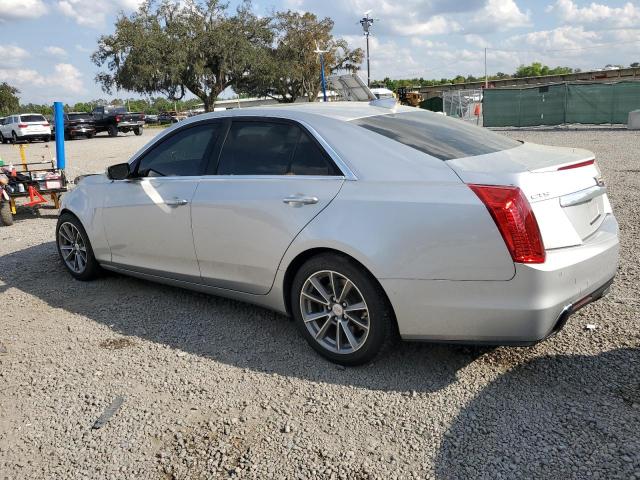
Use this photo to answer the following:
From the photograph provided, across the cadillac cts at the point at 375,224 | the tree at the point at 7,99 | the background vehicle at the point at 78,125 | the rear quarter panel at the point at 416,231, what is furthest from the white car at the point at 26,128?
the tree at the point at 7,99

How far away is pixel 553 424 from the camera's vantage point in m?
2.94

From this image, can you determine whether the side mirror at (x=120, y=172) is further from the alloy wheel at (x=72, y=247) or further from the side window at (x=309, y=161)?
the side window at (x=309, y=161)

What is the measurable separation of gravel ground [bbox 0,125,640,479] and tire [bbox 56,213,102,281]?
0.73 meters

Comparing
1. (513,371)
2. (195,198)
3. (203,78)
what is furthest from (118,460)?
(203,78)

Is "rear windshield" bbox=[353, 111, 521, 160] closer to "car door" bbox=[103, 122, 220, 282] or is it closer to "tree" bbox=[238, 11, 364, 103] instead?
"car door" bbox=[103, 122, 220, 282]

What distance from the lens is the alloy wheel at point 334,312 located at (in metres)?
3.54

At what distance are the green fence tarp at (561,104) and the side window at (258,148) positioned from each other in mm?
25156

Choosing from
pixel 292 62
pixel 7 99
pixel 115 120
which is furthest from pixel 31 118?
pixel 7 99

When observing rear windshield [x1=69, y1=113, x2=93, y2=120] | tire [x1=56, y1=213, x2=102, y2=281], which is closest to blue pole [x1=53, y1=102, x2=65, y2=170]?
tire [x1=56, y1=213, x2=102, y2=281]

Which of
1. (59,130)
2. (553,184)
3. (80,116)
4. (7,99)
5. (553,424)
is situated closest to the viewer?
(553,424)

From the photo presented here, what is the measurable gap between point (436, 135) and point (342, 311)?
130 cm

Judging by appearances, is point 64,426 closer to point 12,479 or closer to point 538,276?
point 12,479

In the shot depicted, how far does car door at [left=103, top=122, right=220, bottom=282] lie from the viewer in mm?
4410

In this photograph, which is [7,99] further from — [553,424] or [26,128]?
[553,424]
